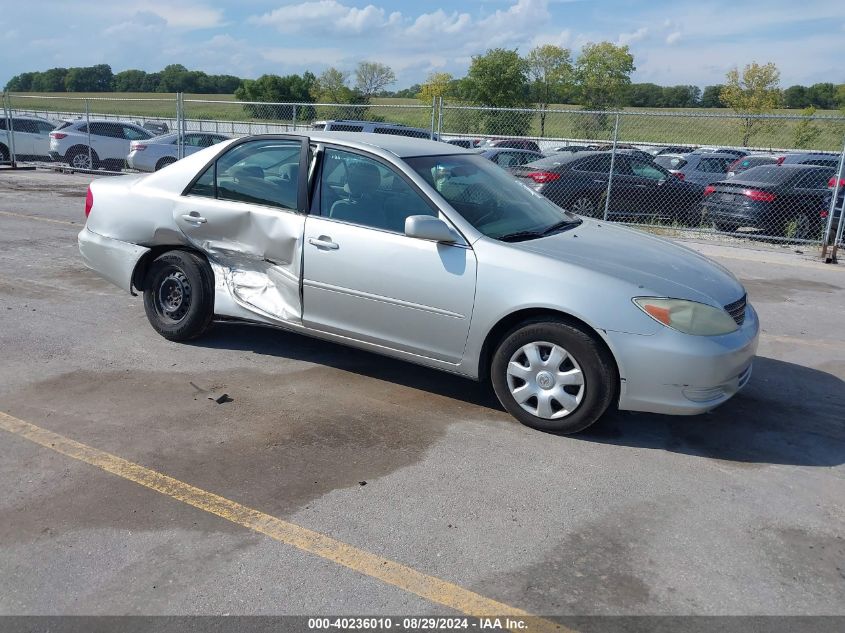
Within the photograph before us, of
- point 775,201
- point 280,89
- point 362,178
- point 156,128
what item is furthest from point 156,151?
point 280,89

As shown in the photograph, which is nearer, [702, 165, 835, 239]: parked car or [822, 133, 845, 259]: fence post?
[822, 133, 845, 259]: fence post

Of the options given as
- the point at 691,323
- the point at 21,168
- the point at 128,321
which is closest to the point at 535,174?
the point at 128,321

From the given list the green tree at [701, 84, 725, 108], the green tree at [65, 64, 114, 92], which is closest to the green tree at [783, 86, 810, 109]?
the green tree at [701, 84, 725, 108]

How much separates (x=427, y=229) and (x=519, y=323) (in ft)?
2.58

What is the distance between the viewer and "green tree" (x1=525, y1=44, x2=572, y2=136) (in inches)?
2221

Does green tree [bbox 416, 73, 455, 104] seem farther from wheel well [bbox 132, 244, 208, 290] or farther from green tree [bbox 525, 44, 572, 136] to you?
wheel well [bbox 132, 244, 208, 290]

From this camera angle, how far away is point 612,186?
45.0ft

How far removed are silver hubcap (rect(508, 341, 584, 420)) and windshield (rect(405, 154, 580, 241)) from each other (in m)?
0.78

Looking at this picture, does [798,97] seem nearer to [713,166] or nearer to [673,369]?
[713,166]

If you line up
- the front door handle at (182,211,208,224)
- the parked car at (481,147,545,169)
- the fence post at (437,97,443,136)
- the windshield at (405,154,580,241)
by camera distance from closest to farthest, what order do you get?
the windshield at (405,154,580,241) < the front door handle at (182,211,208,224) < the fence post at (437,97,443,136) < the parked car at (481,147,545,169)

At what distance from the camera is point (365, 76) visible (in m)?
67.5

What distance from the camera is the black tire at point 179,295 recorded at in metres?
5.61

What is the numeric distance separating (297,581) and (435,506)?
85 cm

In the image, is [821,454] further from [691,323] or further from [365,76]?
[365,76]
